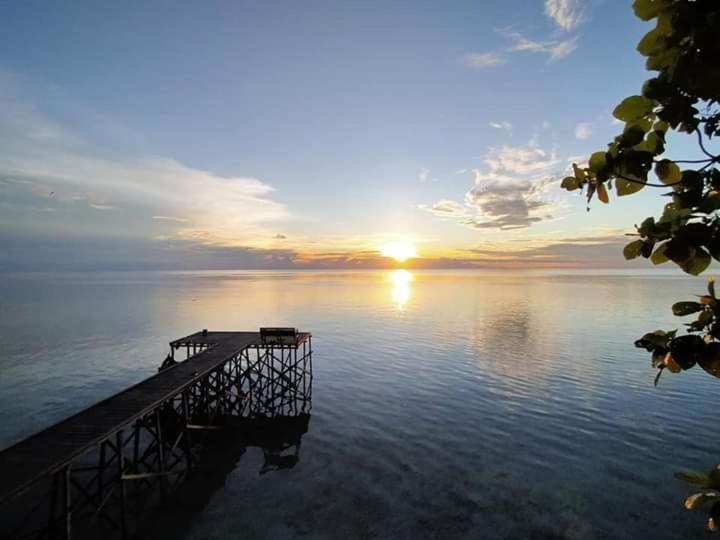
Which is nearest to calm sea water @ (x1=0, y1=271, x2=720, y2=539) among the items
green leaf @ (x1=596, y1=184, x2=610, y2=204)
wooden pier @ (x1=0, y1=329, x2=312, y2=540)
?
wooden pier @ (x1=0, y1=329, x2=312, y2=540)

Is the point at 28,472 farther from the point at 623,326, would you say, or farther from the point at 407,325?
the point at 623,326

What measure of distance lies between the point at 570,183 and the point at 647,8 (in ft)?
2.52

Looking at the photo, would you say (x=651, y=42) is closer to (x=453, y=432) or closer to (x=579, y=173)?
(x=579, y=173)

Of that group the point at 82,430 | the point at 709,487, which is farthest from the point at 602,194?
the point at 82,430

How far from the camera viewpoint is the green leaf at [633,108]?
1.72m

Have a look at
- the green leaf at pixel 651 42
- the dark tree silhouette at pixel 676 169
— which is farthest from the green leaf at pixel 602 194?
the green leaf at pixel 651 42

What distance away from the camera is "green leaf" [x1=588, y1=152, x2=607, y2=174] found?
1830mm

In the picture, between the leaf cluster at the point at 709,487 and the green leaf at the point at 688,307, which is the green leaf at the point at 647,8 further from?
the leaf cluster at the point at 709,487

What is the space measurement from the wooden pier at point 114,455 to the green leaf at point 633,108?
15221mm

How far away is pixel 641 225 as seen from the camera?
1871mm

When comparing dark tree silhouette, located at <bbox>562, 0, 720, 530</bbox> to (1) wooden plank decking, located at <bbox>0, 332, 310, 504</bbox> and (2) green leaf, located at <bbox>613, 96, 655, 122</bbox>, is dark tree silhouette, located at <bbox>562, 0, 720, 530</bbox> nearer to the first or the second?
(2) green leaf, located at <bbox>613, 96, 655, 122</bbox>

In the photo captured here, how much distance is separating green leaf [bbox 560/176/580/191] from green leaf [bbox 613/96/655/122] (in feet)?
1.08

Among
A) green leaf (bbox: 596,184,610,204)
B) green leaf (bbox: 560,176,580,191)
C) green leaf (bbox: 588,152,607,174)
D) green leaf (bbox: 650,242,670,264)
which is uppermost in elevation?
green leaf (bbox: 588,152,607,174)

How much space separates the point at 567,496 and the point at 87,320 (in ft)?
231
